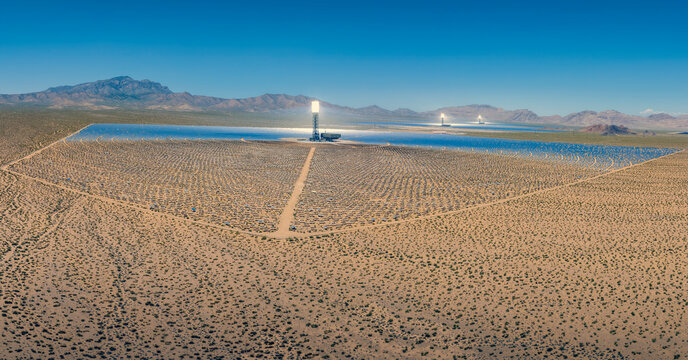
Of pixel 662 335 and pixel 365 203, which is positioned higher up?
pixel 365 203

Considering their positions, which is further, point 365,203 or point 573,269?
point 365,203

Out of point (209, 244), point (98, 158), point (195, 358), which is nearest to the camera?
point (195, 358)

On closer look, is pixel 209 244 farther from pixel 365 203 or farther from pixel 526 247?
pixel 526 247

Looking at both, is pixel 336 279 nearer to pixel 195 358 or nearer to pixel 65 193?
pixel 195 358

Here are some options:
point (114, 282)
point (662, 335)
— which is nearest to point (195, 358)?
point (114, 282)

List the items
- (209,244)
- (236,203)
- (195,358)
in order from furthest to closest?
(236,203) → (209,244) → (195,358)

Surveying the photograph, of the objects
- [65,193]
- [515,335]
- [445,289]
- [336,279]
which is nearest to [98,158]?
[65,193]
